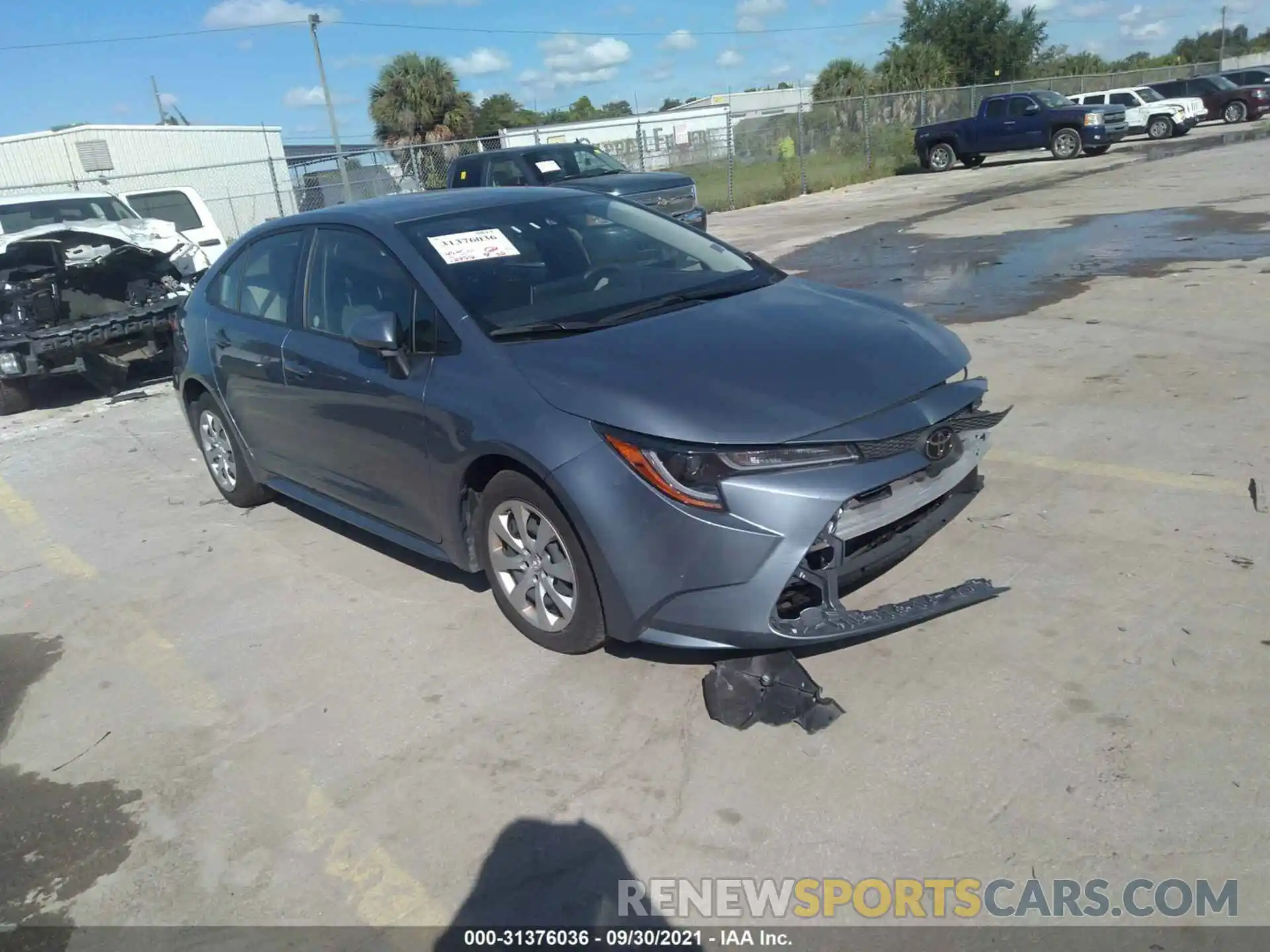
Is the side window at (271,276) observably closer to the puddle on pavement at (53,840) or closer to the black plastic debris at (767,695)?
the puddle on pavement at (53,840)

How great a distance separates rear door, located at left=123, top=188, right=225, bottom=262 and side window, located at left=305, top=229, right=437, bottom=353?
10868 millimetres

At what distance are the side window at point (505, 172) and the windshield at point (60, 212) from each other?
5.07 m

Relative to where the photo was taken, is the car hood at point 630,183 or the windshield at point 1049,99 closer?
the car hood at point 630,183

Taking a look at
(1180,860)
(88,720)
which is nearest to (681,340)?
(1180,860)

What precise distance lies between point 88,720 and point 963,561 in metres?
3.51

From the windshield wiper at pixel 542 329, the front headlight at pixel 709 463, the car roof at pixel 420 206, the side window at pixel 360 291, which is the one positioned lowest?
the front headlight at pixel 709 463

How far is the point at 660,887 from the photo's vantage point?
271 centimetres

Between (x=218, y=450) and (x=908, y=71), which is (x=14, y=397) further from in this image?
(x=908, y=71)

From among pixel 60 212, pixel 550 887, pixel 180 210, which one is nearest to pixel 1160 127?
pixel 180 210

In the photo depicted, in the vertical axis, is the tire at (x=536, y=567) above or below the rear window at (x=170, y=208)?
below

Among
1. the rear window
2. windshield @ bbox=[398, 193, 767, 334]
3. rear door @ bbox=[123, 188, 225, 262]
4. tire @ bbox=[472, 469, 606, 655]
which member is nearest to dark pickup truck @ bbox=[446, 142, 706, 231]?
rear door @ bbox=[123, 188, 225, 262]

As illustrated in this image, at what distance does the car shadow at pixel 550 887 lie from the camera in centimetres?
264

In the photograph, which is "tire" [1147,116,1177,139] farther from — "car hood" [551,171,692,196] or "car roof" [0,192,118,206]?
"car roof" [0,192,118,206]

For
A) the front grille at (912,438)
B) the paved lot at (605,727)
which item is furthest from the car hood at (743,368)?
the paved lot at (605,727)
